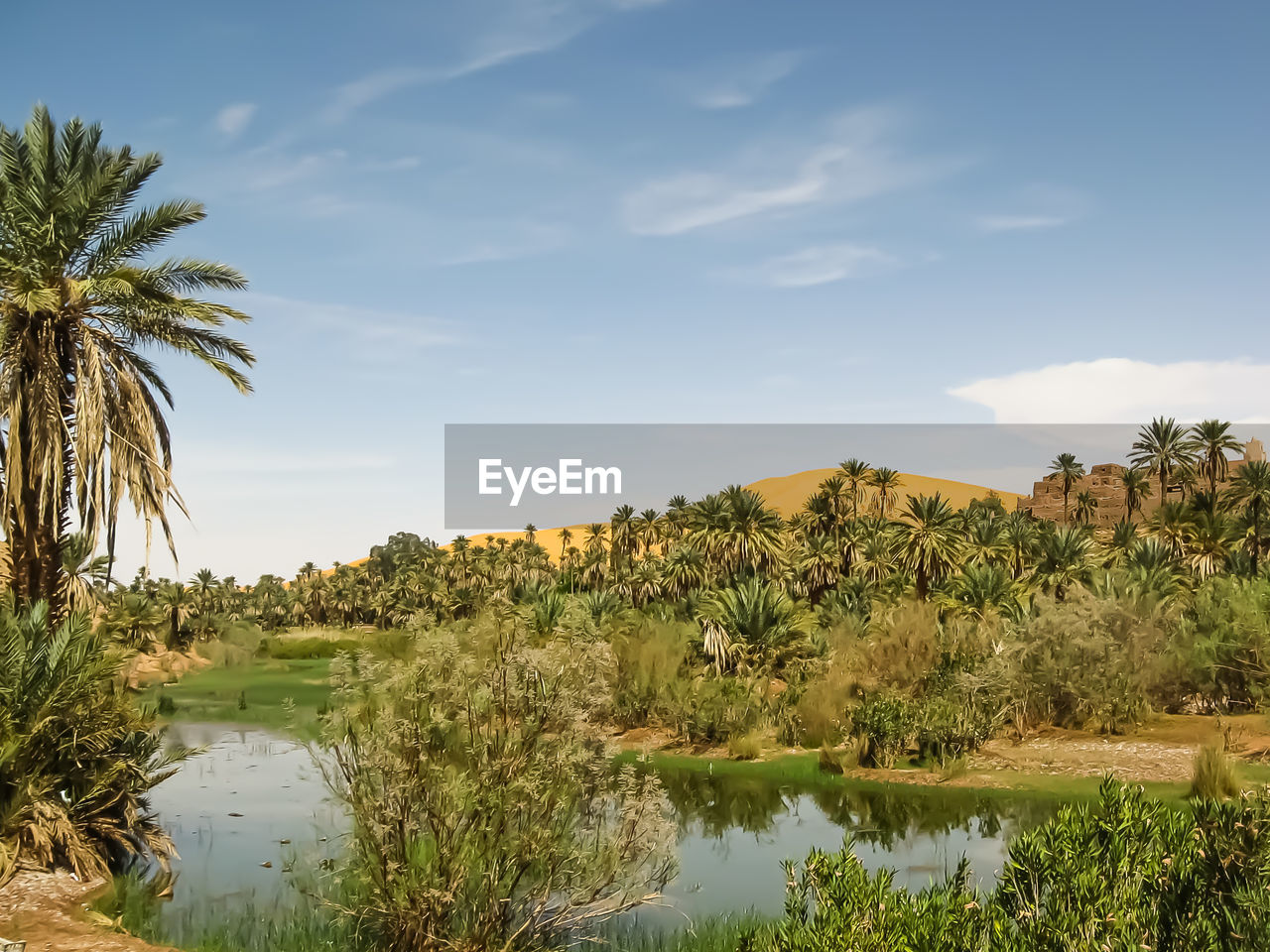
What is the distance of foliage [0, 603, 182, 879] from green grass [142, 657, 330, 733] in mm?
12192

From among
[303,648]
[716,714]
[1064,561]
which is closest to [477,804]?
[716,714]

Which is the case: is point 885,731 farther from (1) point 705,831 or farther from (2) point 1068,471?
(2) point 1068,471

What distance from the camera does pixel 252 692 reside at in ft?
145

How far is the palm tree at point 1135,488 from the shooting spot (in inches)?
3108

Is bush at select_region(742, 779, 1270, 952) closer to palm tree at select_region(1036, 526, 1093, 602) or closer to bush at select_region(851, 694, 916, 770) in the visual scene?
bush at select_region(851, 694, 916, 770)

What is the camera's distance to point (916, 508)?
48.8m

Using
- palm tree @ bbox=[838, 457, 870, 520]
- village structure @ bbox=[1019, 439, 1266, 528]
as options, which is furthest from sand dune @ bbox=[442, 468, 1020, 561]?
palm tree @ bbox=[838, 457, 870, 520]

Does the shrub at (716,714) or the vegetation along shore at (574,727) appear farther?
the shrub at (716,714)

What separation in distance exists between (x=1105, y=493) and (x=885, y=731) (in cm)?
6762

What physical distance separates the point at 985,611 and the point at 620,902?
27.9 metres

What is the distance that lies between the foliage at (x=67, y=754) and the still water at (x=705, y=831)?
1324 mm

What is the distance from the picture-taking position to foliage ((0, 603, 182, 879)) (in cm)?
1378

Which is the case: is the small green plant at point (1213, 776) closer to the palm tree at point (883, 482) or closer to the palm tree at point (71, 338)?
the palm tree at point (71, 338)

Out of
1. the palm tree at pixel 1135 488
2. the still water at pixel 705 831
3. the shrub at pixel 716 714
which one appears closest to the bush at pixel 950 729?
the still water at pixel 705 831
